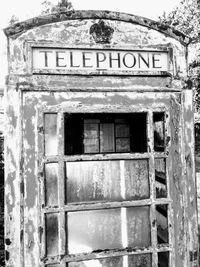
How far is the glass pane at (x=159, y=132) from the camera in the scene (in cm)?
207

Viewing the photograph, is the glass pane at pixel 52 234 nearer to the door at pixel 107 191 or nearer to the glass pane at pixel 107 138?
the door at pixel 107 191

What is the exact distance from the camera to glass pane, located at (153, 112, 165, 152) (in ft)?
6.79

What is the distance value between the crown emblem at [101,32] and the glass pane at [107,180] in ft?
2.84

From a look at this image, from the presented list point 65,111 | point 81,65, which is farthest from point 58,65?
point 65,111

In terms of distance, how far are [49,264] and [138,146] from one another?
1190 millimetres

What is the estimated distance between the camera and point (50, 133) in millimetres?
1928

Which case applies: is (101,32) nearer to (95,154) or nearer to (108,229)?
(95,154)

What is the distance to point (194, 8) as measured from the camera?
10453 mm

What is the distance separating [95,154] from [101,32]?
790 mm

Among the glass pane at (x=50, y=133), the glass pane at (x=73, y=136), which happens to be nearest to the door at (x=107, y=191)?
the glass pane at (x=50, y=133)

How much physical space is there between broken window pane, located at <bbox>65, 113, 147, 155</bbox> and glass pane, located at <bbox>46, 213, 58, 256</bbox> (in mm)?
830

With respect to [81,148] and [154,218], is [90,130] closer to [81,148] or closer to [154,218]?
[81,148]

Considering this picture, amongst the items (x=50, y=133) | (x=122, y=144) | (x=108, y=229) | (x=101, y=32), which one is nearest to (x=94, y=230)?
(x=108, y=229)

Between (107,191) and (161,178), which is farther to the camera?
(107,191)
